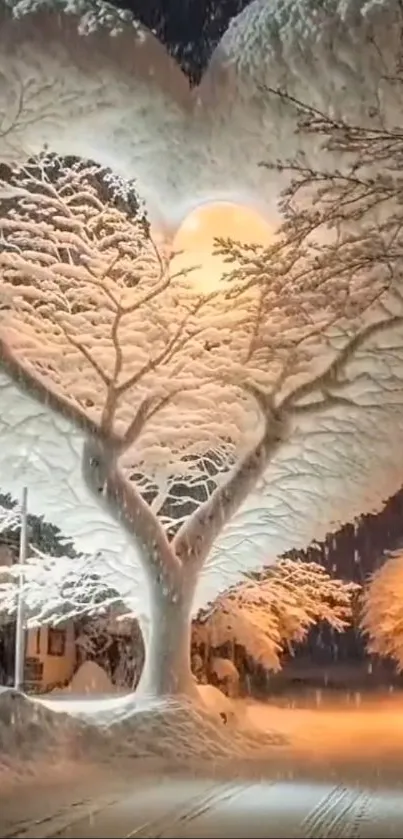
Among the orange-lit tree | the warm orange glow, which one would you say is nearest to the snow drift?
the warm orange glow

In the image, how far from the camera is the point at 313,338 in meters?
16.4

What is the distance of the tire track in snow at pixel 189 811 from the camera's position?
6996 mm

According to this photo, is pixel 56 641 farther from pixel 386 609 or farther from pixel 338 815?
pixel 338 815

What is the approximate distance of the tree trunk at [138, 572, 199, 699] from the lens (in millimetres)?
16688

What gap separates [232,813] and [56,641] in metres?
25.2

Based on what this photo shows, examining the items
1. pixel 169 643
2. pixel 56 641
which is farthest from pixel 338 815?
pixel 56 641

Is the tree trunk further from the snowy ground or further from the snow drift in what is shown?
the snowy ground

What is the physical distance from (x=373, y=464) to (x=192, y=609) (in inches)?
142

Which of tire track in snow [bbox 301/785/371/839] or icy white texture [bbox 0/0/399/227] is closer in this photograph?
tire track in snow [bbox 301/785/371/839]

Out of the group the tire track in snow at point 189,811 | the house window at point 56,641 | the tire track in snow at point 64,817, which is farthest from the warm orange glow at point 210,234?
the house window at point 56,641

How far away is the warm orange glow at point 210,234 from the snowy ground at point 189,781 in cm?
603

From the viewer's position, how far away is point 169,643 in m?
16.8

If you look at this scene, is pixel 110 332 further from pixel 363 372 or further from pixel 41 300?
pixel 363 372

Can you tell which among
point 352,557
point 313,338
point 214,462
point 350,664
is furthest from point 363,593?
point 350,664
